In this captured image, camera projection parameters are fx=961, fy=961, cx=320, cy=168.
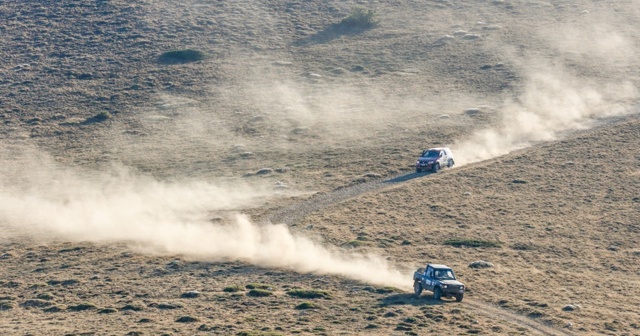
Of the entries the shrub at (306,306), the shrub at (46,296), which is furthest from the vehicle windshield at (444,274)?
the shrub at (46,296)

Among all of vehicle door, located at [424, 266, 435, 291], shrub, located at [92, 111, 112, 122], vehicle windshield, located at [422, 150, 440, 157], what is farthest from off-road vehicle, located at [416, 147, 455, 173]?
shrub, located at [92, 111, 112, 122]

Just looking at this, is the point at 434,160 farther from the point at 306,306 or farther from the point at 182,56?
the point at 182,56

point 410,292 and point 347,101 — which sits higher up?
point 347,101

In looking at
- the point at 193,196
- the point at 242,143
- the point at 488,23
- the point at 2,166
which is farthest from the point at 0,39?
the point at 488,23

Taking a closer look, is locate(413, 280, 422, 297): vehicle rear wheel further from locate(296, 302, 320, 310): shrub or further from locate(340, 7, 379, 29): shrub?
locate(340, 7, 379, 29): shrub

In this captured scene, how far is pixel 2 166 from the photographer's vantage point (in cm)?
9681

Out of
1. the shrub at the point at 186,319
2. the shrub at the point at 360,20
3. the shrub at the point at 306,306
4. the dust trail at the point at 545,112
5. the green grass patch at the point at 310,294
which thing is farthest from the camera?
the shrub at the point at 360,20

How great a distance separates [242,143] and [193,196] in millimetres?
16851

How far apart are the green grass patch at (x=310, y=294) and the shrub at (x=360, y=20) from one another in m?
85.6

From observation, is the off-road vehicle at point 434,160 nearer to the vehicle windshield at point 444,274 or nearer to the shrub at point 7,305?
the vehicle windshield at point 444,274

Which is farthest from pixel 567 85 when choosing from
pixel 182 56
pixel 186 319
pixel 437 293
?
pixel 186 319

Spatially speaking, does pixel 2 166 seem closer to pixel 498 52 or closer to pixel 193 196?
pixel 193 196

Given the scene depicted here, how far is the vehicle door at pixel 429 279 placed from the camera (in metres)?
55.3

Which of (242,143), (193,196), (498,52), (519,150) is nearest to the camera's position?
(193,196)
